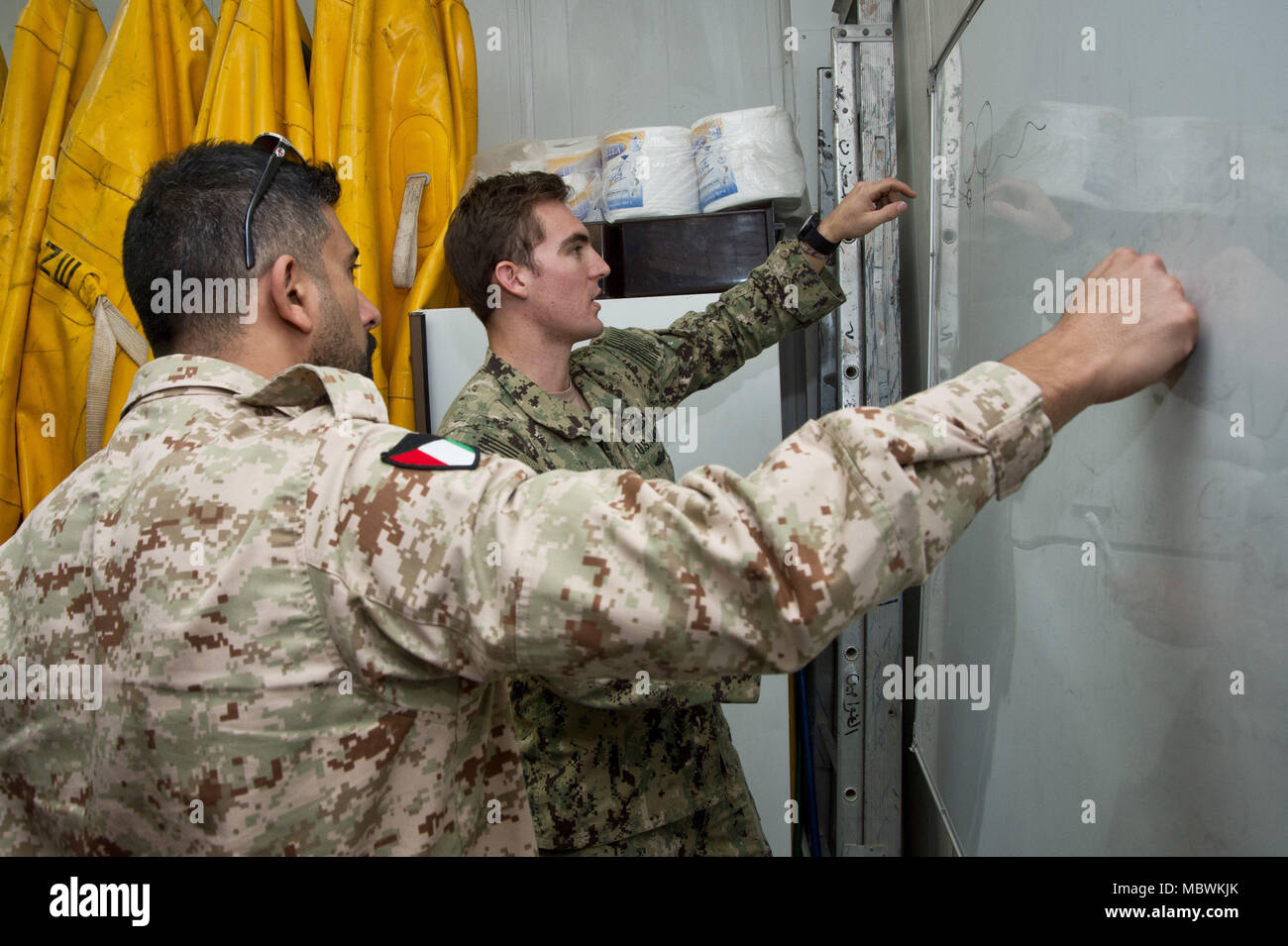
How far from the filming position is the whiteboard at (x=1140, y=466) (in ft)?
1.84

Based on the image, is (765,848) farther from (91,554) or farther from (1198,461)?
(91,554)

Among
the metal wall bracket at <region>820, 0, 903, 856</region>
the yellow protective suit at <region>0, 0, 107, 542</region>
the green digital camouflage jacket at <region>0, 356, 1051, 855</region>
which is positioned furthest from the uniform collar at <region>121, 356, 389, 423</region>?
the yellow protective suit at <region>0, 0, 107, 542</region>

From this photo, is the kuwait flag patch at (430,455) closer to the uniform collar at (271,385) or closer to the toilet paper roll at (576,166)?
the uniform collar at (271,385)

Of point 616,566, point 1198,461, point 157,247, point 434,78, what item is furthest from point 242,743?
point 434,78

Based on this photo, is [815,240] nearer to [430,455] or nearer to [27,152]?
[430,455]

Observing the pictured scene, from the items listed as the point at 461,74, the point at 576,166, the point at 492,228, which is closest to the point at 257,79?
the point at 461,74

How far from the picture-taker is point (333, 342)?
801mm

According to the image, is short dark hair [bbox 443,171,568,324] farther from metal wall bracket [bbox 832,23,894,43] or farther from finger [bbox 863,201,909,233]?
metal wall bracket [bbox 832,23,894,43]

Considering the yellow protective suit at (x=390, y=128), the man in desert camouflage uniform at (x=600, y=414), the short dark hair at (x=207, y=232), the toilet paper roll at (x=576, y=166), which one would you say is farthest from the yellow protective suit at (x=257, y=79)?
the short dark hair at (x=207, y=232)

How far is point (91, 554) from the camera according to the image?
658mm

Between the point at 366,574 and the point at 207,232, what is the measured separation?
0.37 meters

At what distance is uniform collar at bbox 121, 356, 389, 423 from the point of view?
653 millimetres

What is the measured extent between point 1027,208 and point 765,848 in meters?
0.93

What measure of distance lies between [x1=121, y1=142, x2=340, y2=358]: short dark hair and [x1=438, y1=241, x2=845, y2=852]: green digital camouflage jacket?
41 centimetres
